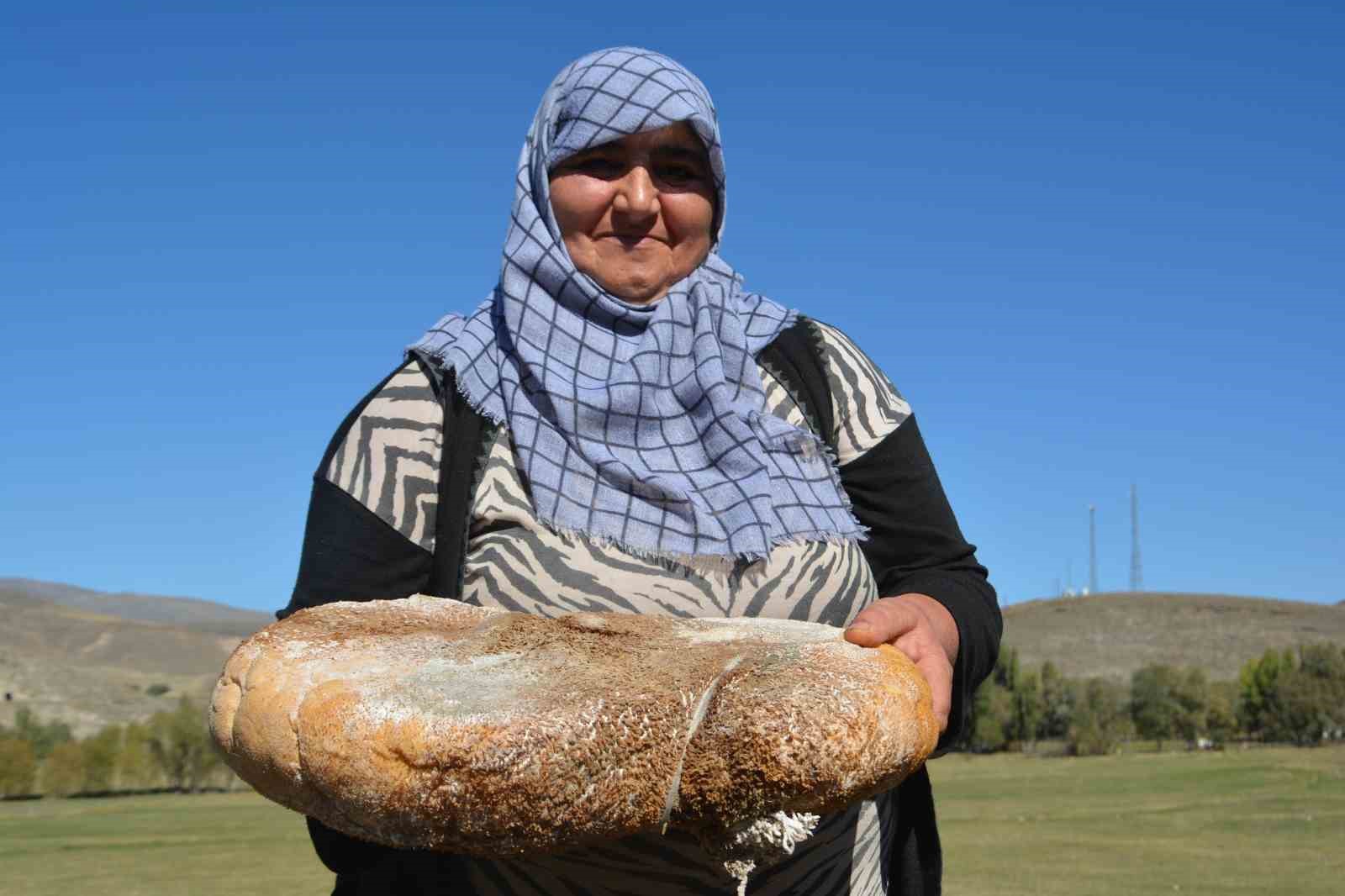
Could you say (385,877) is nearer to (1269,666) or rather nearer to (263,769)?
(263,769)

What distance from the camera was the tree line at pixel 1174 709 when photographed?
46.0 metres

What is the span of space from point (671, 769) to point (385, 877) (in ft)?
2.62

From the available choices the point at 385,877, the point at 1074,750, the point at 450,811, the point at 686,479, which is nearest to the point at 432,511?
the point at 686,479

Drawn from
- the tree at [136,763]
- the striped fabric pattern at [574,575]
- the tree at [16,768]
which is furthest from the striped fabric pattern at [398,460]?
the tree at [136,763]

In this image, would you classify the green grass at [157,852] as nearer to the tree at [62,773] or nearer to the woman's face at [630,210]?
the tree at [62,773]

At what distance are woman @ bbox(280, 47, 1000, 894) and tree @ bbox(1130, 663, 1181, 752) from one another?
48963 millimetres

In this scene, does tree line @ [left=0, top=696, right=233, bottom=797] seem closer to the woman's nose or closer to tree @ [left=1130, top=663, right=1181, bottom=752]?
tree @ [left=1130, top=663, right=1181, bottom=752]

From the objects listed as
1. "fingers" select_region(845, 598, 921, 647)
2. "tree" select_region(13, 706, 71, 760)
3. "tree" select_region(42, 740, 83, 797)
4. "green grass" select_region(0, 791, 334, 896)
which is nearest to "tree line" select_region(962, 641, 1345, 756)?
"green grass" select_region(0, 791, 334, 896)

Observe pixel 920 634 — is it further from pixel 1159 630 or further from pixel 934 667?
pixel 1159 630

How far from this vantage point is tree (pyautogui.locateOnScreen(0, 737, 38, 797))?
3775cm

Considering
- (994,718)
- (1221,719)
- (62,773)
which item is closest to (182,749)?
(62,773)

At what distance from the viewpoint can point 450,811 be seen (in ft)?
6.09

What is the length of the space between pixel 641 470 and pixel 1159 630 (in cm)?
7919

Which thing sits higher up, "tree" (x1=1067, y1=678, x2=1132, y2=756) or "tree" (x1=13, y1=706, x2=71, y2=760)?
"tree" (x1=1067, y1=678, x2=1132, y2=756)
